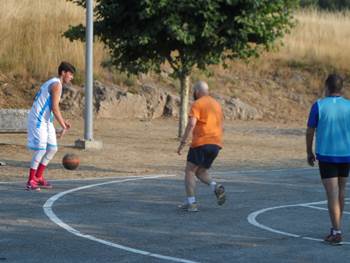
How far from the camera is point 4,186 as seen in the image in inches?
584

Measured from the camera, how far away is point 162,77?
1380 inches

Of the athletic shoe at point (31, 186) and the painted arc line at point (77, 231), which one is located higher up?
the athletic shoe at point (31, 186)

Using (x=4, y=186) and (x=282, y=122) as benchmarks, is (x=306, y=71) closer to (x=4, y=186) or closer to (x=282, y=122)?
(x=282, y=122)

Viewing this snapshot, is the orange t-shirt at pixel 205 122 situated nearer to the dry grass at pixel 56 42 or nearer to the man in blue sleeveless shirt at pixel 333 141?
the man in blue sleeveless shirt at pixel 333 141

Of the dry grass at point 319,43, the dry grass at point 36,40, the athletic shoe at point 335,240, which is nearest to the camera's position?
the athletic shoe at point 335,240

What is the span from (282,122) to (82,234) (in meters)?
23.5

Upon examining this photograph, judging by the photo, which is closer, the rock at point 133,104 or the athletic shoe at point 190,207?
the athletic shoe at point 190,207

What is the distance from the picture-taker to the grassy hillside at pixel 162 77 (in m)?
33.1

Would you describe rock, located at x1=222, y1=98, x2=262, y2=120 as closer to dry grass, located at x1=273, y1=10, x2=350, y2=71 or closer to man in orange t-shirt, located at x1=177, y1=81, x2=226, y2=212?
dry grass, located at x1=273, y1=10, x2=350, y2=71

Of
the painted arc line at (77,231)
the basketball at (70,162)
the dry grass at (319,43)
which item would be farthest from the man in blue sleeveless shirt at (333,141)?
the dry grass at (319,43)

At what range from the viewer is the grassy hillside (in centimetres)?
3309

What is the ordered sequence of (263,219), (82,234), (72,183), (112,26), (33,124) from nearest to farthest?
(82,234) → (263,219) → (33,124) → (72,183) → (112,26)

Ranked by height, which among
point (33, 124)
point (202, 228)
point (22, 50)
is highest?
point (22, 50)

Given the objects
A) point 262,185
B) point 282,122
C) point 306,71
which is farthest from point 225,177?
point 306,71
